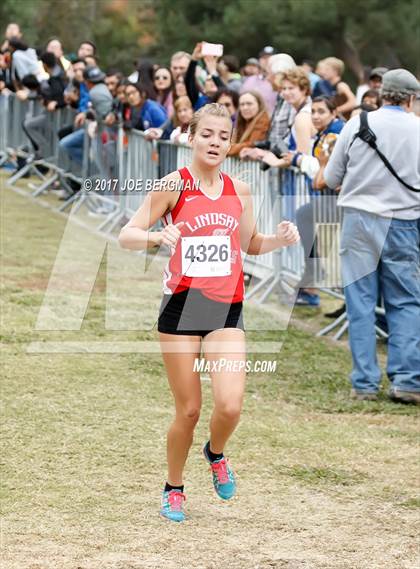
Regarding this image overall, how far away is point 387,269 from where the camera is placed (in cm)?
829

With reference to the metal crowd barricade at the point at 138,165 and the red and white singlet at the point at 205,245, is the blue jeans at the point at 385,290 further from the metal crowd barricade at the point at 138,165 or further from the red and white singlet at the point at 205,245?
the metal crowd barricade at the point at 138,165

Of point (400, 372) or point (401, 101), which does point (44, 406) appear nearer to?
point (400, 372)

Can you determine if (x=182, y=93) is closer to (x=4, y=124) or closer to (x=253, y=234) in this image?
(x=4, y=124)

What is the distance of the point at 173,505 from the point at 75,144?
10979mm

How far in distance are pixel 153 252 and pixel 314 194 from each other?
405 cm

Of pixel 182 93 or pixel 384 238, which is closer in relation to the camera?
pixel 384 238

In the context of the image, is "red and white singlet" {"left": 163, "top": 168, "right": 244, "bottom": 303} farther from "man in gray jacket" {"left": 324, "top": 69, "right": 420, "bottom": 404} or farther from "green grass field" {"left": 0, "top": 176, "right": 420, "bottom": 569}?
"man in gray jacket" {"left": 324, "top": 69, "right": 420, "bottom": 404}

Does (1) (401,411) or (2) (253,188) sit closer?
(1) (401,411)

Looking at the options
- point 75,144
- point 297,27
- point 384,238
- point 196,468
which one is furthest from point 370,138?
point 297,27

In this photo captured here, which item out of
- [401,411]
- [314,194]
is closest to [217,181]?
[401,411]

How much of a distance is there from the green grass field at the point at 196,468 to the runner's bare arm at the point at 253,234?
1.33 m

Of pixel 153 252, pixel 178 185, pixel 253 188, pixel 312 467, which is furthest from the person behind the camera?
pixel 153 252

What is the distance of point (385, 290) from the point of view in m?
8.38

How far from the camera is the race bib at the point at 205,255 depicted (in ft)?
17.8
